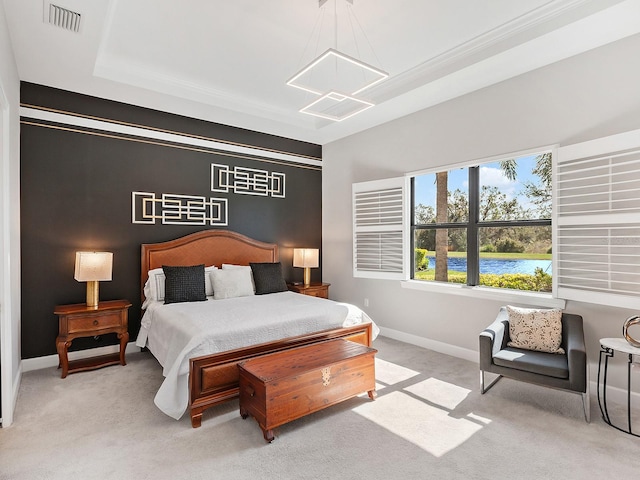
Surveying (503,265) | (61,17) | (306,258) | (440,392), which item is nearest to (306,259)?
(306,258)

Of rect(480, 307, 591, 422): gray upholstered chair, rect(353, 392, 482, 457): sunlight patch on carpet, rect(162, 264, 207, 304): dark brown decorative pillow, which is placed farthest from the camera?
rect(162, 264, 207, 304): dark brown decorative pillow

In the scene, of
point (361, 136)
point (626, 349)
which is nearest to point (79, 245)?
point (361, 136)

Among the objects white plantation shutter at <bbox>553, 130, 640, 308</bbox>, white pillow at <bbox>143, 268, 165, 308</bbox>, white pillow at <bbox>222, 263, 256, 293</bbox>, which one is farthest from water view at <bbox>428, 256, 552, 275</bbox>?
white pillow at <bbox>143, 268, 165, 308</bbox>

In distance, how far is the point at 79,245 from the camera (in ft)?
13.1

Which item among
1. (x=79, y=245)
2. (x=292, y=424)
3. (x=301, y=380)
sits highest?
(x=79, y=245)

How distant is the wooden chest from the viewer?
241 centimetres

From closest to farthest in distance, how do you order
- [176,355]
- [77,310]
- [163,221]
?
[176,355], [77,310], [163,221]

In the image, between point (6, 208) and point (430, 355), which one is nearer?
point (6, 208)

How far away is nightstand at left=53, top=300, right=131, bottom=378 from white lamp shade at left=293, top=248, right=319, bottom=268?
2.36m

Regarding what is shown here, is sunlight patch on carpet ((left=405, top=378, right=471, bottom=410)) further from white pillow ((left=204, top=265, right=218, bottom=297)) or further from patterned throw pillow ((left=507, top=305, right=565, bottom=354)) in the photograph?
white pillow ((left=204, top=265, right=218, bottom=297))

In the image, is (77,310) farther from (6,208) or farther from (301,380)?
(301,380)

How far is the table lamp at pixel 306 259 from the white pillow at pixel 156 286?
1.46 m

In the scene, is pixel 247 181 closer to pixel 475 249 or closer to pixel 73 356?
pixel 73 356

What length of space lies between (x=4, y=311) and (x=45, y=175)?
6.03ft
